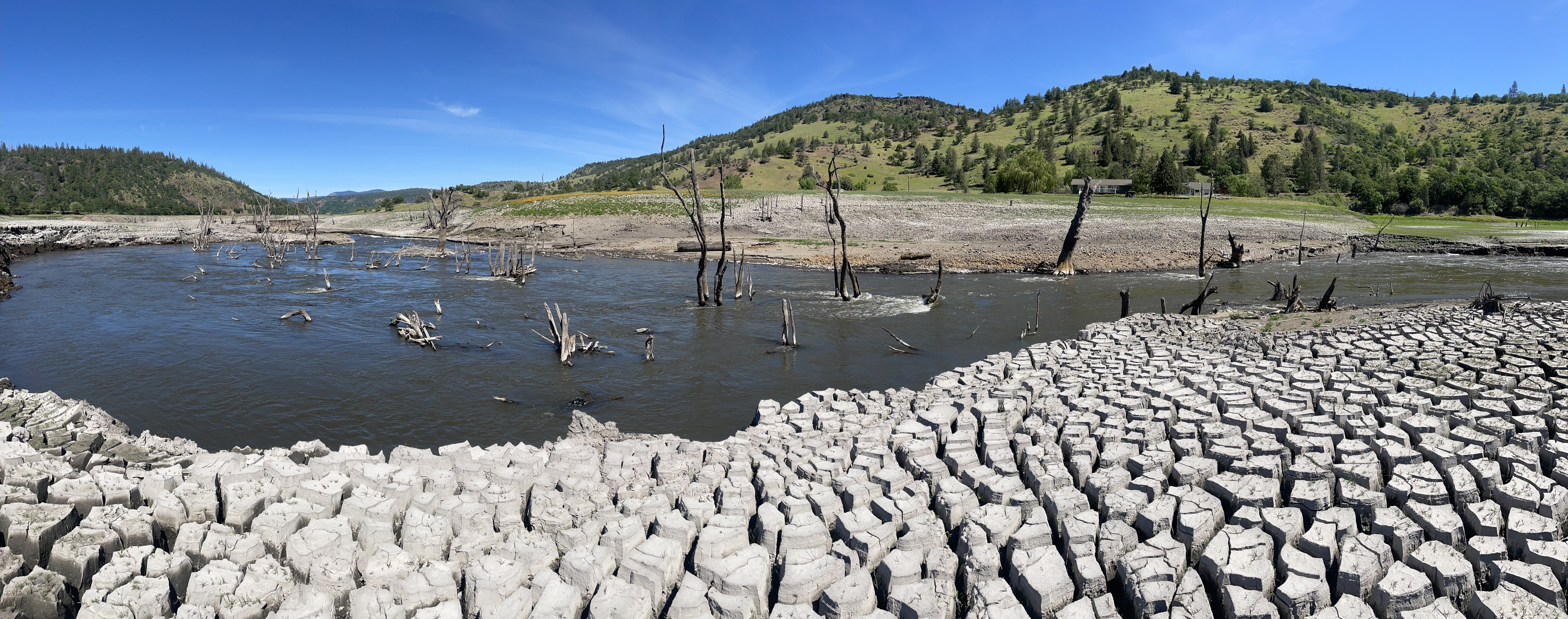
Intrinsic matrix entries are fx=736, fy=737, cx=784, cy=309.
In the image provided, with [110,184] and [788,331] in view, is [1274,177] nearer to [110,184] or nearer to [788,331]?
[788,331]

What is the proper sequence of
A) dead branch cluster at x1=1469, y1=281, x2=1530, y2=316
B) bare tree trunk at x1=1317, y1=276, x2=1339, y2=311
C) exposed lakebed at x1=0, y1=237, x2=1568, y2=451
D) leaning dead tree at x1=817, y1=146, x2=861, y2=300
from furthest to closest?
leaning dead tree at x1=817, y1=146, x2=861, y2=300
bare tree trunk at x1=1317, y1=276, x2=1339, y2=311
dead branch cluster at x1=1469, y1=281, x2=1530, y2=316
exposed lakebed at x1=0, y1=237, x2=1568, y2=451

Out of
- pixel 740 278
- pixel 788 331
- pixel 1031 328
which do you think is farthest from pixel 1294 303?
pixel 740 278

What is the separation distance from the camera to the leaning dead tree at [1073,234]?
944 inches

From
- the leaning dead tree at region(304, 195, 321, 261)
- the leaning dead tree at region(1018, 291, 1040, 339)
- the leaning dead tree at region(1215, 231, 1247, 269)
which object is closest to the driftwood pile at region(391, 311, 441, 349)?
the leaning dead tree at region(1018, 291, 1040, 339)

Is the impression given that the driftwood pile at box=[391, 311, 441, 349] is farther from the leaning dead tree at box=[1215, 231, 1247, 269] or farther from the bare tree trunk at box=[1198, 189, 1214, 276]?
the leaning dead tree at box=[1215, 231, 1247, 269]

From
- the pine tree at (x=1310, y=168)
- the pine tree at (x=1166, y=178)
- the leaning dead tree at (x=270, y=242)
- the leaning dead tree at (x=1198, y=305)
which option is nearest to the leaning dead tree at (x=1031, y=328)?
the leaning dead tree at (x=1198, y=305)

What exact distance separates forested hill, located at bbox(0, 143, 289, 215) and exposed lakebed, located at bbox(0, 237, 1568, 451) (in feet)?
222

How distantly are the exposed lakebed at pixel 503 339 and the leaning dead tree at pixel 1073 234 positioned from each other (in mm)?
857

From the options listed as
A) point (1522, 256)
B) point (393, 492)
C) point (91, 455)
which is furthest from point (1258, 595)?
point (1522, 256)

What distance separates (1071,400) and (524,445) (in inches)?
211

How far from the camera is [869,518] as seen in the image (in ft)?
15.9

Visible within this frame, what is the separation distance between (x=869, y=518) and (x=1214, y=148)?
94388 millimetres

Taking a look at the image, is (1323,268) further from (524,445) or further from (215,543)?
(215,543)

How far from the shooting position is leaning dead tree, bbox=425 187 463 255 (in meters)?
32.5
